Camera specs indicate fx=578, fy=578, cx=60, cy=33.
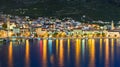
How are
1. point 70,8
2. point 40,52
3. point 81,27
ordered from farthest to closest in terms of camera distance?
point 70,8
point 81,27
point 40,52

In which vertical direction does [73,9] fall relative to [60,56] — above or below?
above

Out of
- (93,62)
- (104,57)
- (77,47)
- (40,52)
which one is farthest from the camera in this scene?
(77,47)

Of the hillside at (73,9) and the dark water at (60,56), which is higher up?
the hillside at (73,9)

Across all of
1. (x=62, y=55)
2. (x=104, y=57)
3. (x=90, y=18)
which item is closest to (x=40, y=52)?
(x=62, y=55)

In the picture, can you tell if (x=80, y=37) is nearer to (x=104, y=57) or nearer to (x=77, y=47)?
(x=77, y=47)

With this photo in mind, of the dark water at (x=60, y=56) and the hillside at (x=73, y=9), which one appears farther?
the hillside at (x=73, y=9)

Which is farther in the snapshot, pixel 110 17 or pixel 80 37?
pixel 110 17

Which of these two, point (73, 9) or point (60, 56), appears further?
point (73, 9)

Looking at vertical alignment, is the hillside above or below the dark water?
above
